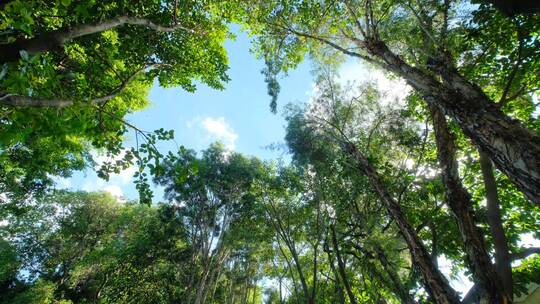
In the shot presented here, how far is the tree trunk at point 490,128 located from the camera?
285 cm

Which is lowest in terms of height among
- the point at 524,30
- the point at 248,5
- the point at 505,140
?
the point at 505,140

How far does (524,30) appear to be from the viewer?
5.09m

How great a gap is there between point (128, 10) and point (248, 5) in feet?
12.8

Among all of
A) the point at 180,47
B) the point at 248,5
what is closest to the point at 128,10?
the point at 180,47

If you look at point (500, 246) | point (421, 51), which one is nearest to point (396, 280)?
point (500, 246)

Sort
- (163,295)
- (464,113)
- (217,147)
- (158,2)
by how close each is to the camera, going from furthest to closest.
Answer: (163,295) < (217,147) < (158,2) < (464,113)

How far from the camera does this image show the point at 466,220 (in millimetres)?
4164

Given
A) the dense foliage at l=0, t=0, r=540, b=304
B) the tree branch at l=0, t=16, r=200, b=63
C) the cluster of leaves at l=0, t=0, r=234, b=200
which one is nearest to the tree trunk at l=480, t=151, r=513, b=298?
the dense foliage at l=0, t=0, r=540, b=304

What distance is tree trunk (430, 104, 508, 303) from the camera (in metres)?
3.50

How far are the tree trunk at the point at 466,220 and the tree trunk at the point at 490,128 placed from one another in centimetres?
108

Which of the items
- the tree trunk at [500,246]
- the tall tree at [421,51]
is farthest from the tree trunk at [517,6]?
the tree trunk at [500,246]

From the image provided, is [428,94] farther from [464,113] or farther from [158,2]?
[158,2]

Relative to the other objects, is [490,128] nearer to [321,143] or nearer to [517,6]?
[517,6]

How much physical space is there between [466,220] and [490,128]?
1623 mm
